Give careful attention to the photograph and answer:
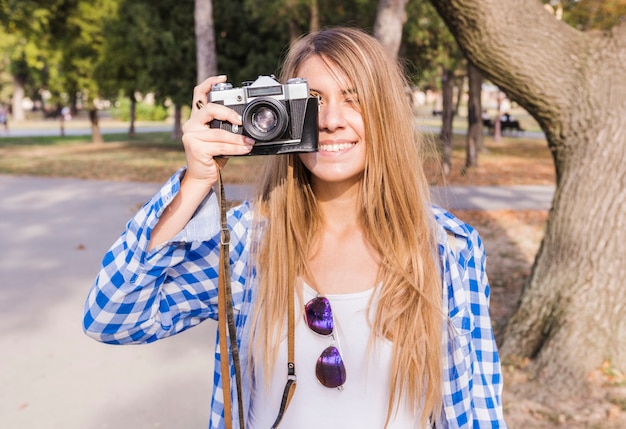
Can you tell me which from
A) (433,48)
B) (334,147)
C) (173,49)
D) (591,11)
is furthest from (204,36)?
(591,11)

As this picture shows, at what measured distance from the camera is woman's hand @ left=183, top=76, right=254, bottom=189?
55.6 inches

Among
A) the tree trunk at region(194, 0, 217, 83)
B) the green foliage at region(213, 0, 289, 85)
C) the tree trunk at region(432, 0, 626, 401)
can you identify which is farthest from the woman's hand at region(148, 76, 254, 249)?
the green foliage at region(213, 0, 289, 85)

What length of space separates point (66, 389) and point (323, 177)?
2914 mm

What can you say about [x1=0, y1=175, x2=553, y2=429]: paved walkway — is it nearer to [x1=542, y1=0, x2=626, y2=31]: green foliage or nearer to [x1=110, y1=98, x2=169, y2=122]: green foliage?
[x1=542, y1=0, x2=626, y2=31]: green foliage

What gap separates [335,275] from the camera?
5.37ft

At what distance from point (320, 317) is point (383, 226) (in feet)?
1.10

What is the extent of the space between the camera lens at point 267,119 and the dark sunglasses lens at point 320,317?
17.0 inches

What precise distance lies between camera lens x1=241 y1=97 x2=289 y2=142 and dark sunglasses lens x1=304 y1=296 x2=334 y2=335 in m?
0.43

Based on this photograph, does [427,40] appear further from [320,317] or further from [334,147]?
[320,317]

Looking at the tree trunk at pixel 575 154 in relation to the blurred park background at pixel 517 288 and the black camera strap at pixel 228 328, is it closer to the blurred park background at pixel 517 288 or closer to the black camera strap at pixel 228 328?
the blurred park background at pixel 517 288

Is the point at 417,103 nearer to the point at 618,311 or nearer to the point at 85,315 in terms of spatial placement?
the point at 85,315

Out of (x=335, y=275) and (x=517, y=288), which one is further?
(x=517, y=288)

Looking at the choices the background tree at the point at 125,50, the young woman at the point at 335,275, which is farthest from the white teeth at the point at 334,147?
the background tree at the point at 125,50

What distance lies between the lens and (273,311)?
1.56 m
